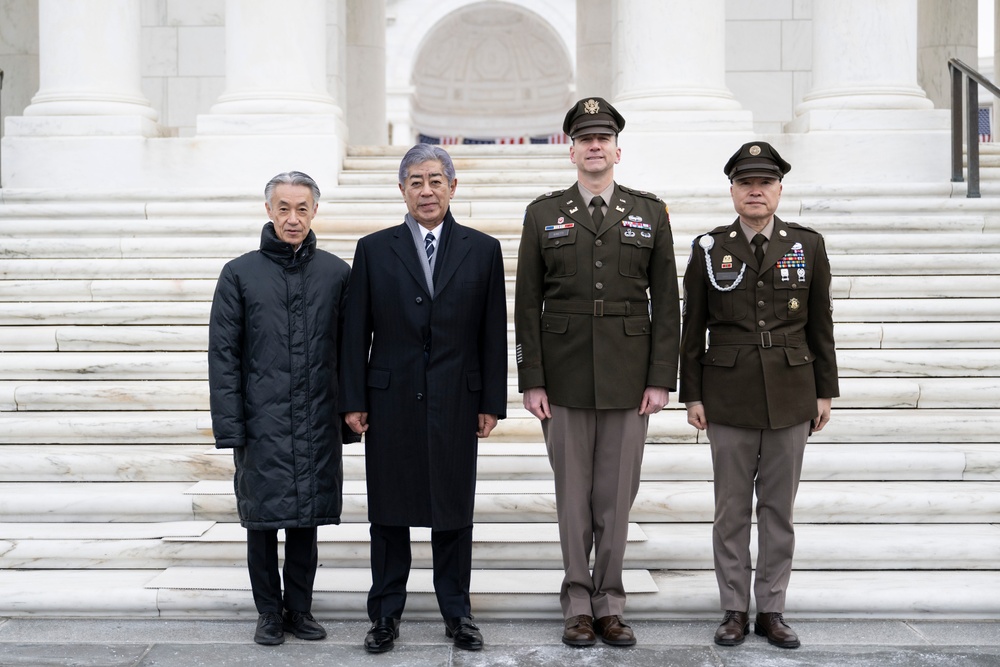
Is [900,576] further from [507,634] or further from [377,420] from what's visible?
[377,420]

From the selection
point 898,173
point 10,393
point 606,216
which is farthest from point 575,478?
point 898,173

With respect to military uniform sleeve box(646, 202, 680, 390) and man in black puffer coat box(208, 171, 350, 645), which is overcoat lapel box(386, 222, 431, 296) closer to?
man in black puffer coat box(208, 171, 350, 645)

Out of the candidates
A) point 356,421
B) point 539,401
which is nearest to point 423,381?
point 356,421

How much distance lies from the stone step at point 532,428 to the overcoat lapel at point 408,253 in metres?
1.91

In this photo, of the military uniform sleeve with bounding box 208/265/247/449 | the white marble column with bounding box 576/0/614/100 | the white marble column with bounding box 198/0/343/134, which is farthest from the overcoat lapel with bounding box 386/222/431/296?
the white marble column with bounding box 576/0/614/100

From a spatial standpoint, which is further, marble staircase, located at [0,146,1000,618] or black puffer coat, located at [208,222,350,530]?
marble staircase, located at [0,146,1000,618]

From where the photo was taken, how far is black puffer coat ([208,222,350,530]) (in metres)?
4.49

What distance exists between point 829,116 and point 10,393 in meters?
7.30

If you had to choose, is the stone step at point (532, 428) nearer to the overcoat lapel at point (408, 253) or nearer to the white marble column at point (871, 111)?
the overcoat lapel at point (408, 253)

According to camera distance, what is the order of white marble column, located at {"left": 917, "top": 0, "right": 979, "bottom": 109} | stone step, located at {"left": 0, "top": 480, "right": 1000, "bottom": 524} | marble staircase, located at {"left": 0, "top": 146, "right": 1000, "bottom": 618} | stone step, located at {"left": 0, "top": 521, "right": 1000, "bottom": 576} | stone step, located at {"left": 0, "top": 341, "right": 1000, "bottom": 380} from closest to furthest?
marble staircase, located at {"left": 0, "top": 146, "right": 1000, "bottom": 618} < stone step, located at {"left": 0, "top": 521, "right": 1000, "bottom": 576} < stone step, located at {"left": 0, "top": 480, "right": 1000, "bottom": 524} < stone step, located at {"left": 0, "top": 341, "right": 1000, "bottom": 380} < white marble column, located at {"left": 917, "top": 0, "right": 979, "bottom": 109}

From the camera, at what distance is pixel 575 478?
4.63 meters

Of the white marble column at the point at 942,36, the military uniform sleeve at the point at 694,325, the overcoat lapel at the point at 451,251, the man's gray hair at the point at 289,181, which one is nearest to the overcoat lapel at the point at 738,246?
the military uniform sleeve at the point at 694,325

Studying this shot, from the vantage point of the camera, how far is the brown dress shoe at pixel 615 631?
4504mm

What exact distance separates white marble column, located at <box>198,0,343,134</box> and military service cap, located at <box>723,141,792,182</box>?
6490 millimetres
